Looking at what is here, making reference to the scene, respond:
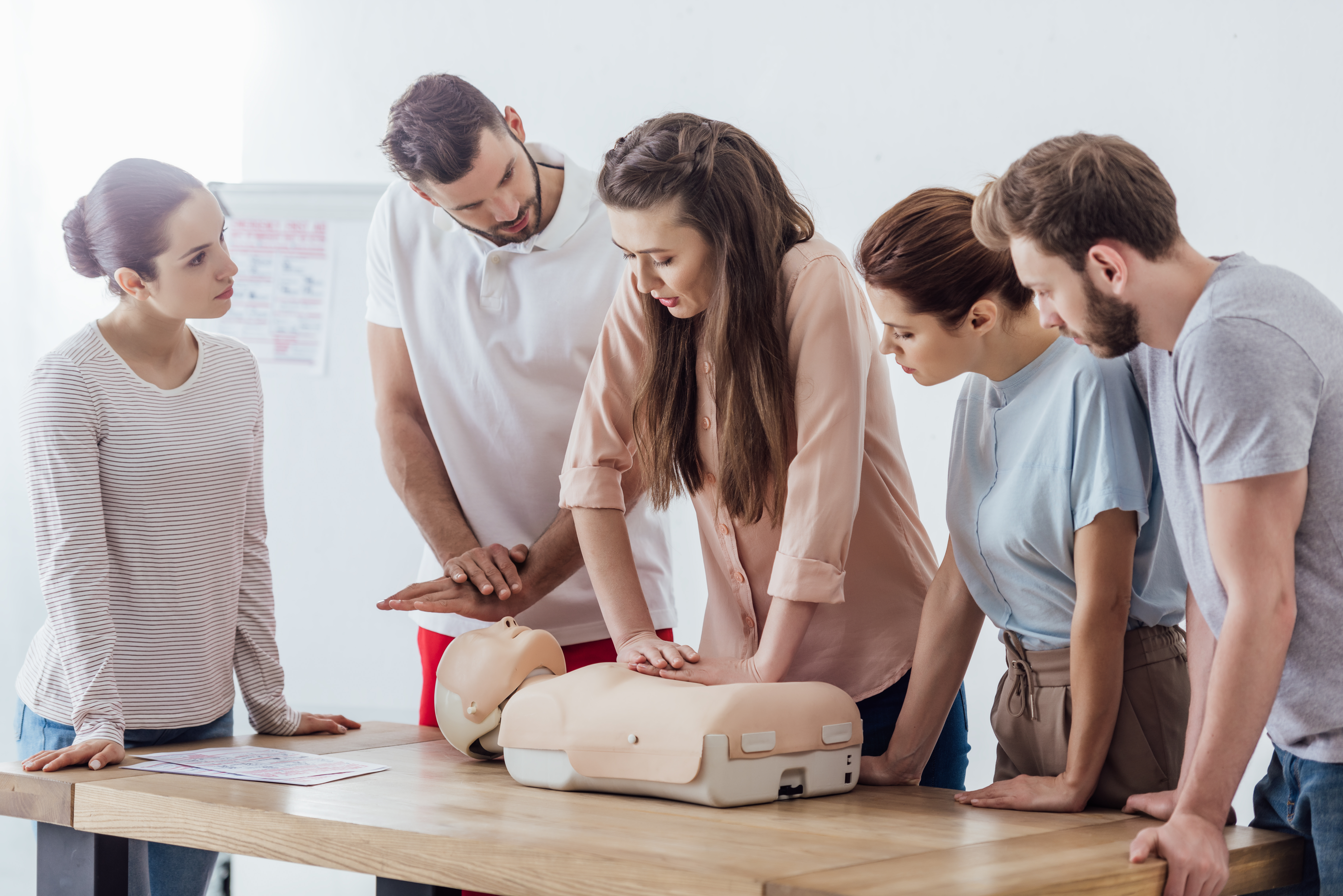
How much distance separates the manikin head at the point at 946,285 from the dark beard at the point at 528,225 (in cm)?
66

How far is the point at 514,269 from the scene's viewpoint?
73.7 inches

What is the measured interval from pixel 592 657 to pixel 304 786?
25.0 inches

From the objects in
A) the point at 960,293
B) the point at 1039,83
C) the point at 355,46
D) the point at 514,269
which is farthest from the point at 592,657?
the point at 355,46

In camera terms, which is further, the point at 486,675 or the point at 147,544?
the point at 147,544

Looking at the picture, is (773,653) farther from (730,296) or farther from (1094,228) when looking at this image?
(1094,228)

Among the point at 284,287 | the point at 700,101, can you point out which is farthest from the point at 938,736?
the point at 284,287

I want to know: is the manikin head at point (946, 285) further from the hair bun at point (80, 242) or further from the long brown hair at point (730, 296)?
the hair bun at point (80, 242)

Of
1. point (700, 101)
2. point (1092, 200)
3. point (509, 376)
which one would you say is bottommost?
point (509, 376)

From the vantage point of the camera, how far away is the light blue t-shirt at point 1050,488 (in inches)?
48.3

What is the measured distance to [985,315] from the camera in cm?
133

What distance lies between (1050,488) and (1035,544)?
63 millimetres

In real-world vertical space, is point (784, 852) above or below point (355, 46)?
below

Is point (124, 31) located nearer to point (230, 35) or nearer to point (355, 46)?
point (230, 35)

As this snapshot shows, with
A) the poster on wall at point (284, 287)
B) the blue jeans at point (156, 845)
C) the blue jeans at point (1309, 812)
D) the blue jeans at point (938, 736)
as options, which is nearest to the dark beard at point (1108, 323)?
the blue jeans at point (1309, 812)
